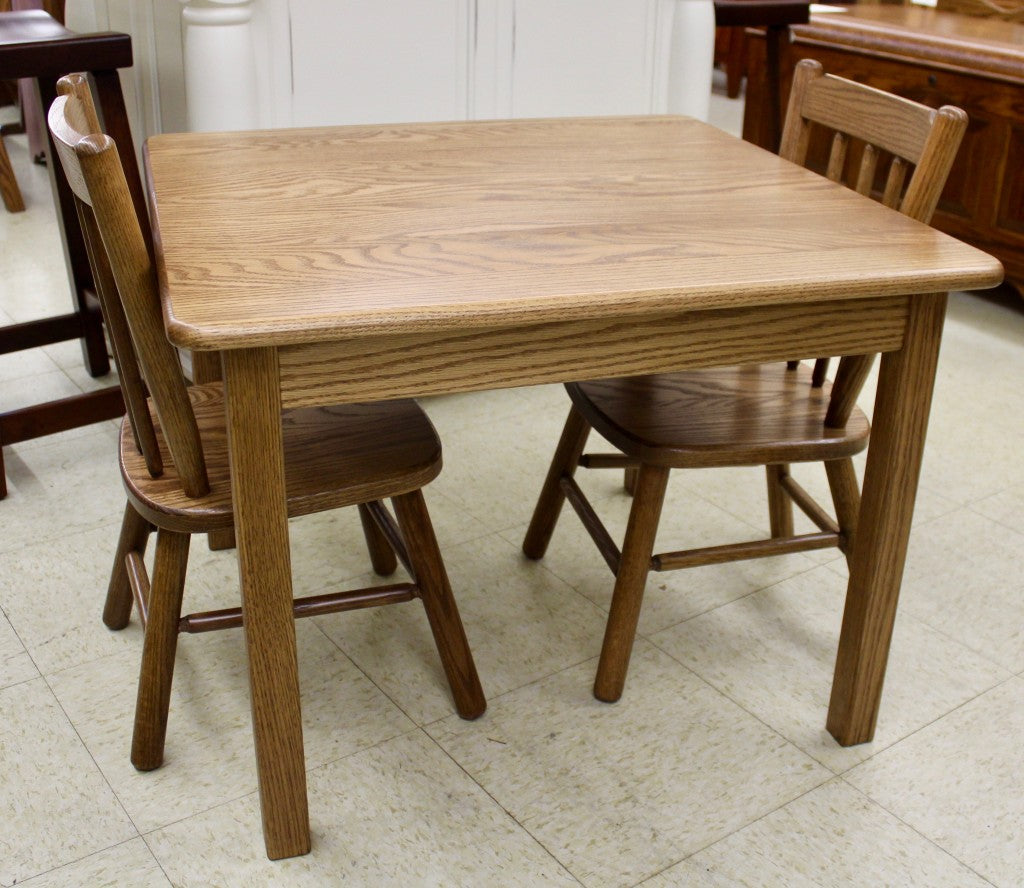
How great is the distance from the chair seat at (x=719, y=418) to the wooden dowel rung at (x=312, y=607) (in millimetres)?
388

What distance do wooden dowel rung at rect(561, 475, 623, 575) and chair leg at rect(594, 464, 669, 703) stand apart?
33mm

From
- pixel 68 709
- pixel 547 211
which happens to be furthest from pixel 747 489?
pixel 68 709

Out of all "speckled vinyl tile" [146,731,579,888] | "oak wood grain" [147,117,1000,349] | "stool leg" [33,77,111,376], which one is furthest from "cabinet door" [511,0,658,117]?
"speckled vinyl tile" [146,731,579,888]

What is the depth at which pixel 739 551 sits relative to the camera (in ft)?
5.54

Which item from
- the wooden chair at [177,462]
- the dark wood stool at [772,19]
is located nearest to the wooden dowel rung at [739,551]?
the wooden chair at [177,462]

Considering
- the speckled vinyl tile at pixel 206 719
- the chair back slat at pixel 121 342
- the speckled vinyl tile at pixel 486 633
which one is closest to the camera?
the chair back slat at pixel 121 342

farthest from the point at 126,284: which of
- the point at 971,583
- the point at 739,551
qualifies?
the point at 971,583

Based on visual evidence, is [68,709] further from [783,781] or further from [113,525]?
[783,781]

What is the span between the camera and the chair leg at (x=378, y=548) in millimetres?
1951

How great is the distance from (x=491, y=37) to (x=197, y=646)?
1.51 metres

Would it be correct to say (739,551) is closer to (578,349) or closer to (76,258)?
(578,349)

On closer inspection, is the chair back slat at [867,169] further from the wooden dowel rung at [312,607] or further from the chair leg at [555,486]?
the wooden dowel rung at [312,607]

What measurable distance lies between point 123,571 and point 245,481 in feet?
2.14

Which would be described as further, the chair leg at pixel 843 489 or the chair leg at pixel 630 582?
the chair leg at pixel 843 489
